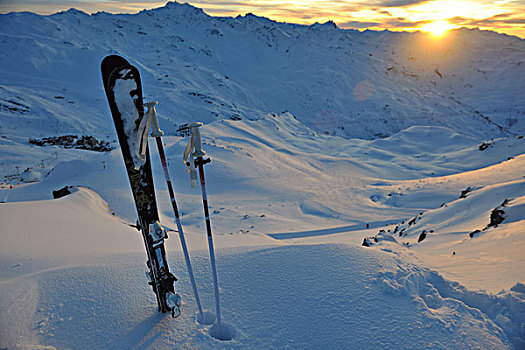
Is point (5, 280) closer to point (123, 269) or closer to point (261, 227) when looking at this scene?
point (123, 269)

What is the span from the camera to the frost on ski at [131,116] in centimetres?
245

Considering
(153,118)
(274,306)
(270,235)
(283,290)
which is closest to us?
(153,118)

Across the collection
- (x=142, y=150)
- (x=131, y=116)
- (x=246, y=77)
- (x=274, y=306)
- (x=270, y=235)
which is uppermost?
(x=131, y=116)

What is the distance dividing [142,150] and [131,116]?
0.30 m

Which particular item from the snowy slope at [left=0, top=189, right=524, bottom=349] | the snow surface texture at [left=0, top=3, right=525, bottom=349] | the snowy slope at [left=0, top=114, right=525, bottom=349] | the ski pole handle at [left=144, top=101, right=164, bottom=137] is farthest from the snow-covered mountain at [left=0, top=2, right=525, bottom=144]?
the ski pole handle at [left=144, top=101, right=164, bottom=137]

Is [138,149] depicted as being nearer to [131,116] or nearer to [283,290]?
[131,116]

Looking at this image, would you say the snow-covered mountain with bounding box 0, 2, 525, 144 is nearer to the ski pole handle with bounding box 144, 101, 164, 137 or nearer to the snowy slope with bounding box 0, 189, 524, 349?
the snowy slope with bounding box 0, 189, 524, 349

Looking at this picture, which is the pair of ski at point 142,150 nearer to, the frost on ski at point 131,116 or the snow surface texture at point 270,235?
the frost on ski at point 131,116

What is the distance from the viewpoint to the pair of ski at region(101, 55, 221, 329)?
2432 mm

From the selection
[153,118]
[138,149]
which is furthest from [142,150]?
[153,118]

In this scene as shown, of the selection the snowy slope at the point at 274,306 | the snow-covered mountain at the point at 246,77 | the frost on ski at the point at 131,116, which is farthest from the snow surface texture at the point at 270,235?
the frost on ski at the point at 131,116

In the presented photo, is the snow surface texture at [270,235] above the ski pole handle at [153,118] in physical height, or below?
below

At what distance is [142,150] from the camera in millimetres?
2502

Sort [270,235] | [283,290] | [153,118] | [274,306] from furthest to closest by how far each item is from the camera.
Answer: [270,235], [283,290], [274,306], [153,118]
